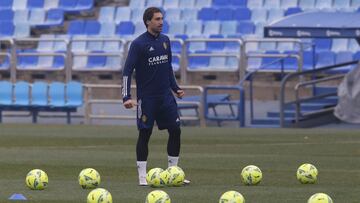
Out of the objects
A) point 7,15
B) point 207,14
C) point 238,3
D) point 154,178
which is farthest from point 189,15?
point 154,178

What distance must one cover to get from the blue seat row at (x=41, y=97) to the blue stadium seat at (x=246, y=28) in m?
7.47

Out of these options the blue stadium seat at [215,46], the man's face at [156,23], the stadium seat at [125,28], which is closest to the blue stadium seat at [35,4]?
the stadium seat at [125,28]

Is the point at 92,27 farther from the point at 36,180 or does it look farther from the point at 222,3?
the point at 36,180

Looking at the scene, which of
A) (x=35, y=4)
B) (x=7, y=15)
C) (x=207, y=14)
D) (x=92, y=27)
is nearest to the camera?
(x=207, y=14)

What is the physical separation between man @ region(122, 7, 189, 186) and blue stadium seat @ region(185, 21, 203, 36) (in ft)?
76.8

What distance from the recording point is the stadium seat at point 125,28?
39156 millimetres

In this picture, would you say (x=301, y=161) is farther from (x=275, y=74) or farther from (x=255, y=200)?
(x=275, y=74)

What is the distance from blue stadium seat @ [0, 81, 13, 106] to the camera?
32.1 m

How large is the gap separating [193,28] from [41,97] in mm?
7943

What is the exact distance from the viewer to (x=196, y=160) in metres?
18.7

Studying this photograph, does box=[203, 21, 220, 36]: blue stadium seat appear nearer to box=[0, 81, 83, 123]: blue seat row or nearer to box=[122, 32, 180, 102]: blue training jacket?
box=[0, 81, 83, 123]: blue seat row

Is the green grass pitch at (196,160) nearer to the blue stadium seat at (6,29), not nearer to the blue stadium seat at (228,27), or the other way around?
the blue stadium seat at (228,27)

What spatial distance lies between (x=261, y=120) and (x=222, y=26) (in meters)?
7.95

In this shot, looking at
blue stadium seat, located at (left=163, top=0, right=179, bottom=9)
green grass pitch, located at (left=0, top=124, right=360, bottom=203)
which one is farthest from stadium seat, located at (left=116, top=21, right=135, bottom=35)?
green grass pitch, located at (left=0, top=124, right=360, bottom=203)
